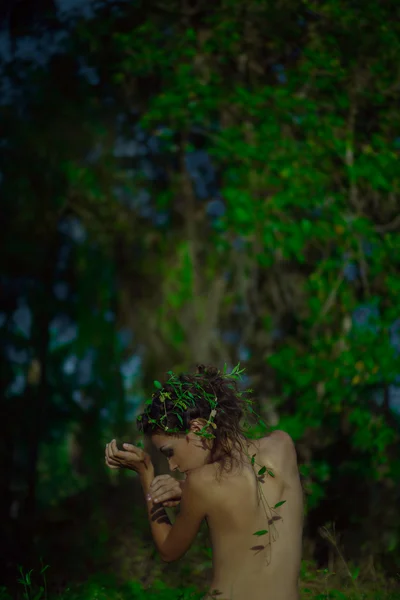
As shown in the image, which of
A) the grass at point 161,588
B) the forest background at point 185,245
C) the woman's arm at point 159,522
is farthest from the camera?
the forest background at point 185,245

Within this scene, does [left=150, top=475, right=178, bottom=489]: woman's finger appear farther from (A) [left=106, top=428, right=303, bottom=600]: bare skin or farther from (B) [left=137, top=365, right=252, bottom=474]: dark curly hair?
(B) [left=137, top=365, right=252, bottom=474]: dark curly hair

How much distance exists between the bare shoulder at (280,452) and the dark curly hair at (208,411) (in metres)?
0.12

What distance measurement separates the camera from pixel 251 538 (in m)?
2.35

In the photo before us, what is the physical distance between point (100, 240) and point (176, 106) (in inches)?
61.5

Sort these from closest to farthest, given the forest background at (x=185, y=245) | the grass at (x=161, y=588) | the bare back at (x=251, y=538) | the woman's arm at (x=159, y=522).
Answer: the bare back at (x=251, y=538) < the woman's arm at (x=159, y=522) < the grass at (x=161, y=588) < the forest background at (x=185, y=245)

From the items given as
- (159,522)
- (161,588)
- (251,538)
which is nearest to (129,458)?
(159,522)

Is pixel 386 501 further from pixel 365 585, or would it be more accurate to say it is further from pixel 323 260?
pixel 323 260

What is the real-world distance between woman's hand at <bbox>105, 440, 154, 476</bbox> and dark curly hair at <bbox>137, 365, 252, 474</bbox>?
74mm

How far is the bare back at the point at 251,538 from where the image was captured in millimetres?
2320

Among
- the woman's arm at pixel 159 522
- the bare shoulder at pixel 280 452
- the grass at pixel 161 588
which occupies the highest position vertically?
the bare shoulder at pixel 280 452

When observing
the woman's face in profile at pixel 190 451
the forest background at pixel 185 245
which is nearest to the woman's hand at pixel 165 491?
the woman's face in profile at pixel 190 451

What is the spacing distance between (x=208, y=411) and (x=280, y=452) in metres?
0.31

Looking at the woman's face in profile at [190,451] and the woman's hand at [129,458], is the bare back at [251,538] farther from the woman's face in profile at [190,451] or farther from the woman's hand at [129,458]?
the woman's hand at [129,458]

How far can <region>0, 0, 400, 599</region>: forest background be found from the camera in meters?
6.74
